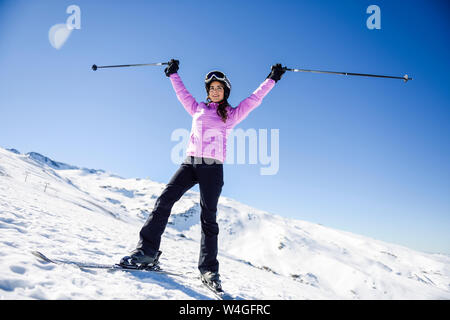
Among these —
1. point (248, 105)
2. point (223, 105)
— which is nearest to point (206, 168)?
point (223, 105)

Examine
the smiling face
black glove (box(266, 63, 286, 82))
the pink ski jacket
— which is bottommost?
the pink ski jacket

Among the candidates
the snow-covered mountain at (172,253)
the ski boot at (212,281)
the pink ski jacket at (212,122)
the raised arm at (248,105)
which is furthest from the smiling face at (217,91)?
the snow-covered mountain at (172,253)

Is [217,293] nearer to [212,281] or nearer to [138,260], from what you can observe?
[212,281]

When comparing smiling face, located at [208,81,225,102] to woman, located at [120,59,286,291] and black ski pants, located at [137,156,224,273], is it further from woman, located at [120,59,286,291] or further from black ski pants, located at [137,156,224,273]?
black ski pants, located at [137,156,224,273]

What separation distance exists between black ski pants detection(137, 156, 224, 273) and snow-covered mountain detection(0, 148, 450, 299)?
429mm

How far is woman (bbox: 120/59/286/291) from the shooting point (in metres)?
3.59

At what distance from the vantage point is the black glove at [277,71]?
4.43 meters

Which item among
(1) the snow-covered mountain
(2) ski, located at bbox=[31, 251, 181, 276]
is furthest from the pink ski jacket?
(1) the snow-covered mountain

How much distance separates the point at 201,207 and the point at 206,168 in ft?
2.14

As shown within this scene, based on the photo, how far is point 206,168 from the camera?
3.82 metres

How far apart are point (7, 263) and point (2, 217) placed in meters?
2.95

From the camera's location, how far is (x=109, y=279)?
112 inches
